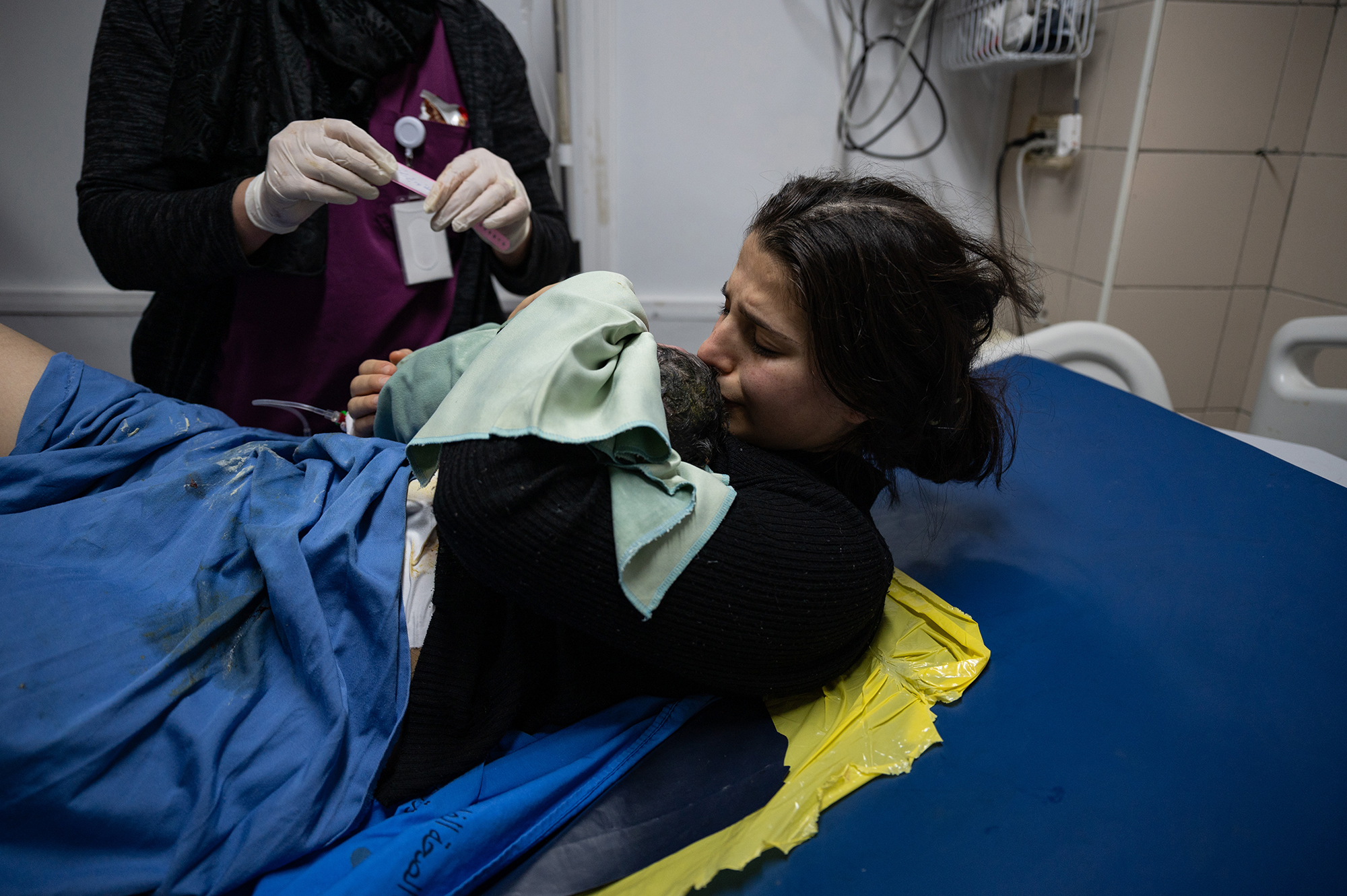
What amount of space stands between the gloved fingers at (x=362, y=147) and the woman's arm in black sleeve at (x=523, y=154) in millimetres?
351

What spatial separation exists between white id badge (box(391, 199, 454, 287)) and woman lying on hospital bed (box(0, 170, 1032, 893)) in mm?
482

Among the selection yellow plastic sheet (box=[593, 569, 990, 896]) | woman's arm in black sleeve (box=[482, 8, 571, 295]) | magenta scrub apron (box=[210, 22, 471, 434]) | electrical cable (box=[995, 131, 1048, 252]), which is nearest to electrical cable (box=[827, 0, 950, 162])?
electrical cable (box=[995, 131, 1048, 252])

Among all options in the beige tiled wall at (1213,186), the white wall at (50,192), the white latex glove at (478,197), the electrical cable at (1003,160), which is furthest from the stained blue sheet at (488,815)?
the white wall at (50,192)

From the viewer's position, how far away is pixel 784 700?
3.01 feet

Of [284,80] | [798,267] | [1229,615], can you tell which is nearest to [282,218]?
[284,80]

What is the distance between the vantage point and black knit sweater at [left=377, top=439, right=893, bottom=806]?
0.70 metres

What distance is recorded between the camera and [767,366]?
90cm

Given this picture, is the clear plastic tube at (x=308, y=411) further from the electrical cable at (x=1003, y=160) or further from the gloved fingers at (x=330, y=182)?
the electrical cable at (x=1003, y=160)

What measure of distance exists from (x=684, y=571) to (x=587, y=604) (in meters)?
0.10

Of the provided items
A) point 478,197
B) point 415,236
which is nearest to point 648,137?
point 415,236

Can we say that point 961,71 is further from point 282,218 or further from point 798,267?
point 282,218

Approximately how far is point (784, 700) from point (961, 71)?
6.77 ft

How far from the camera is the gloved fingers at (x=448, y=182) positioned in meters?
1.13

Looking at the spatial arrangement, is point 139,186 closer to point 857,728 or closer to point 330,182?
point 330,182
